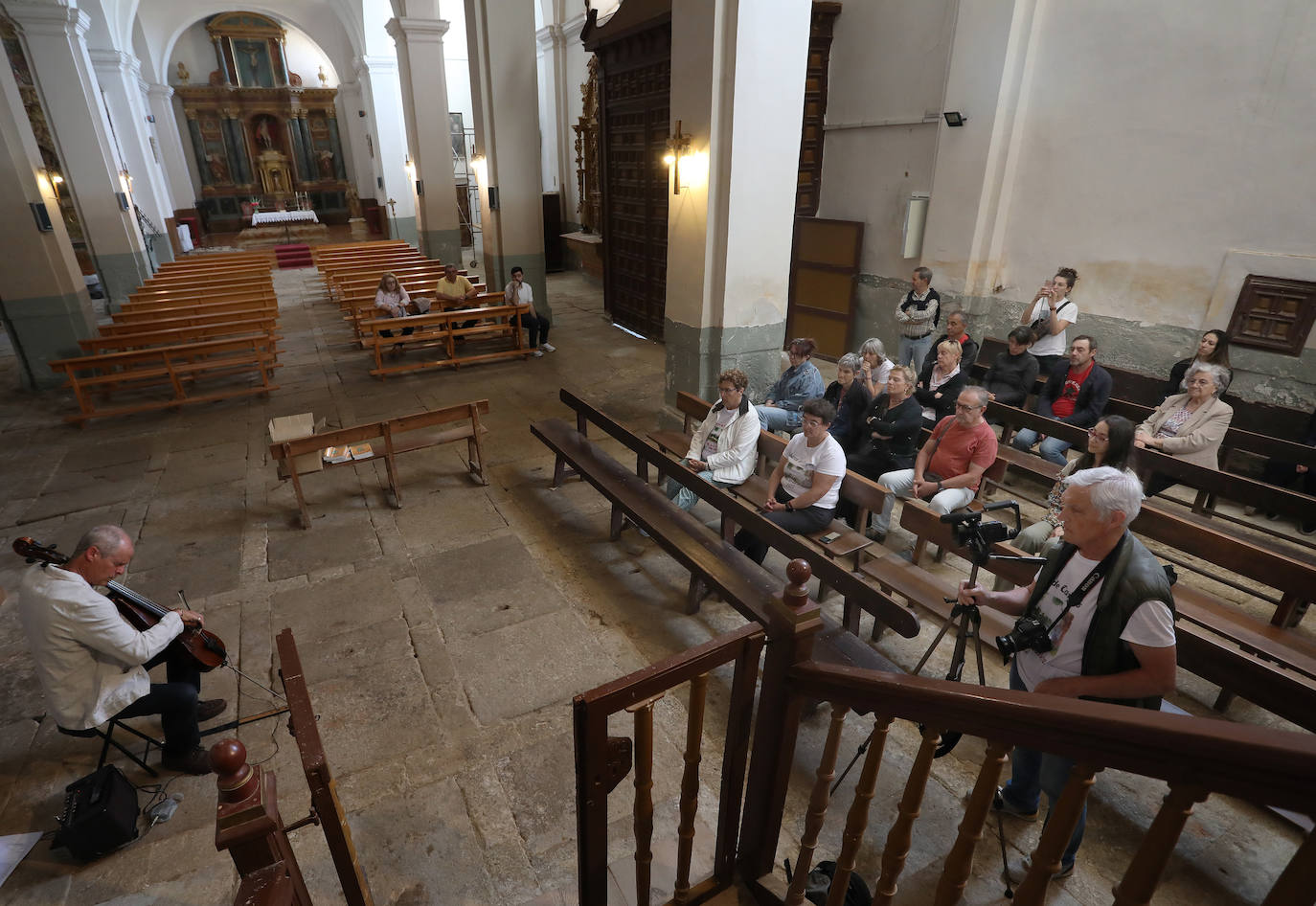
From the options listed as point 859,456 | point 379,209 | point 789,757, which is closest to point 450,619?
point 789,757

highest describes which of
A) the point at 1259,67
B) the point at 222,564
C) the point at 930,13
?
the point at 930,13

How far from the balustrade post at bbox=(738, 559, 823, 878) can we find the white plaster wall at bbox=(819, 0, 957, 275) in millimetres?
8109

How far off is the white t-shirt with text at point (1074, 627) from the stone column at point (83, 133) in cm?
1516

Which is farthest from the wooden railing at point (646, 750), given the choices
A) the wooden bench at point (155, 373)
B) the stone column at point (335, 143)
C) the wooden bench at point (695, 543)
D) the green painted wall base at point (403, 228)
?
the stone column at point (335, 143)

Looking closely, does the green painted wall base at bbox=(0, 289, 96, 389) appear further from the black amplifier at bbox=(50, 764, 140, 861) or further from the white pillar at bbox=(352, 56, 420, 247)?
the white pillar at bbox=(352, 56, 420, 247)

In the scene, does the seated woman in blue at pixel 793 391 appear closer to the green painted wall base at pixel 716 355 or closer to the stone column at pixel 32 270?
the green painted wall base at pixel 716 355

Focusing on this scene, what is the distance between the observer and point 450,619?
167 inches

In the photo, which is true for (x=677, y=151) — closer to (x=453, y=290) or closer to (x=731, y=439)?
(x=731, y=439)

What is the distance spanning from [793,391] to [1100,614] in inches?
156

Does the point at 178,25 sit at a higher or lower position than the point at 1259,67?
higher

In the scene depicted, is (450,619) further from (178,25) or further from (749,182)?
(178,25)

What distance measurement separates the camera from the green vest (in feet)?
7.07

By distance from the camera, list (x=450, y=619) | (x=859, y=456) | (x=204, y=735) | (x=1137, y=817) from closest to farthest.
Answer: (x=1137, y=817), (x=204, y=735), (x=450, y=619), (x=859, y=456)

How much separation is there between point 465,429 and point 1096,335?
674cm
